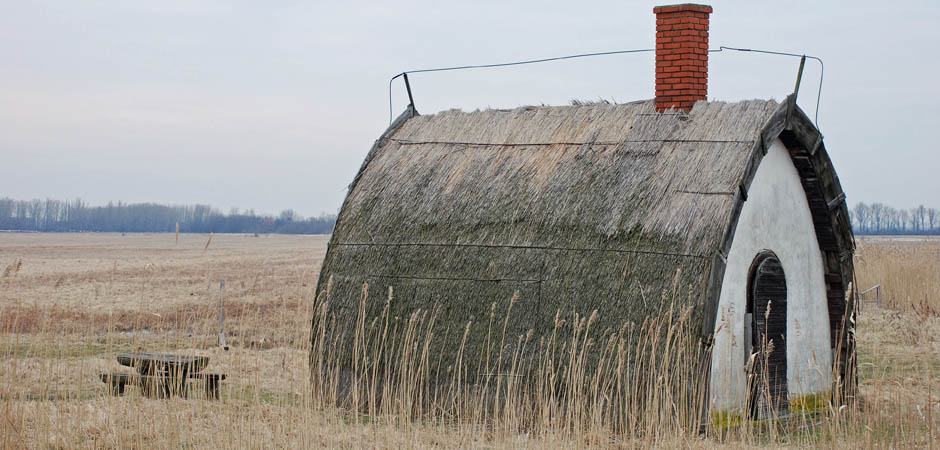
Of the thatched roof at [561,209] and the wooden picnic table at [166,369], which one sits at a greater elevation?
the thatched roof at [561,209]

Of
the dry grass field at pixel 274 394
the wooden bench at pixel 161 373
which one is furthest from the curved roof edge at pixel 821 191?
the wooden bench at pixel 161 373

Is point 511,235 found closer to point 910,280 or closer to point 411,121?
point 411,121

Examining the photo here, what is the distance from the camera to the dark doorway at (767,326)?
9227mm

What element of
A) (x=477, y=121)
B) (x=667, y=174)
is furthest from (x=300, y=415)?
(x=477, y=121)

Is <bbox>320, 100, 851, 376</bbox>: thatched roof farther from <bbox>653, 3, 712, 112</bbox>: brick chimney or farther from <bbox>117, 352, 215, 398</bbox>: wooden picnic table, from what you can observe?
<bbox>117, 352, 215, 398</bbox>: wooden picnic table

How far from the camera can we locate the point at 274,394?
1071cm

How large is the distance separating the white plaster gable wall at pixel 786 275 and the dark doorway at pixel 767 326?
0.37ft

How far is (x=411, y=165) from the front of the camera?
10.9 metres

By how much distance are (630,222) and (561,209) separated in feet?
2.69

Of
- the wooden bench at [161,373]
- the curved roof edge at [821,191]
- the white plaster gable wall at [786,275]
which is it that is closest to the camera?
the wooden bench at [161,373]

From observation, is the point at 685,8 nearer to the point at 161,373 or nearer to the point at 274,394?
the point at 274,394

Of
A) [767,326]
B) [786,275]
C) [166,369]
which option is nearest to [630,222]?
[767,326]

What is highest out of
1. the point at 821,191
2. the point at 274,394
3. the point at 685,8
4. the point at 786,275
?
the point at 685,8

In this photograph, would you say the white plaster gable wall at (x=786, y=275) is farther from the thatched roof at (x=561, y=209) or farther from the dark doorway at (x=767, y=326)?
the thatched roof at (x=561, y=209)
